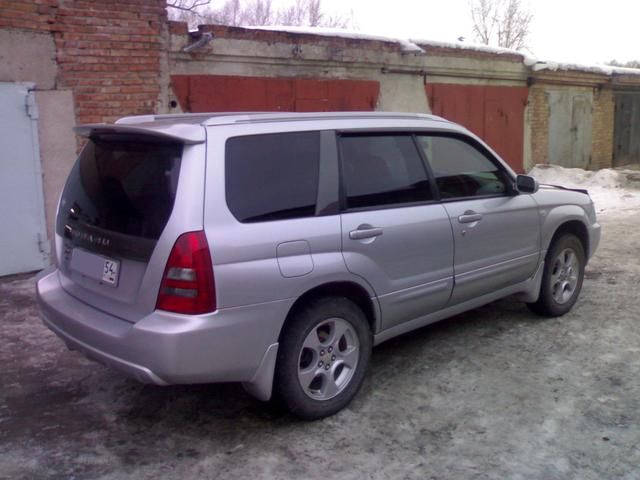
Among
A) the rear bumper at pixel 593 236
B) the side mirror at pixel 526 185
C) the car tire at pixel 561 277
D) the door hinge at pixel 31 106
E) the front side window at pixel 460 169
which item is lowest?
the car tire at pixel 561 277

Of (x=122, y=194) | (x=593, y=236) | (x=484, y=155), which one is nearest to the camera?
(x=122, y=194)

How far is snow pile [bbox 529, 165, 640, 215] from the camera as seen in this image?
1329 centimetres

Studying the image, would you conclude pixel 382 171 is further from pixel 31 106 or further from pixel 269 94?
pixel 269 94

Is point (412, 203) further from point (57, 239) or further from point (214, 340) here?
point (57, 239)

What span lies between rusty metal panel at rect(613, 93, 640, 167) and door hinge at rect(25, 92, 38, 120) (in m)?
15.2

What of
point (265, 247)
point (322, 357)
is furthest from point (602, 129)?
point (265, 247)

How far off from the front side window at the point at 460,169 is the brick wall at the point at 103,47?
4378 mm

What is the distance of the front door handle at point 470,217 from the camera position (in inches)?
177

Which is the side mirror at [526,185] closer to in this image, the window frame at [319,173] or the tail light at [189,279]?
the window frame at [319,173]

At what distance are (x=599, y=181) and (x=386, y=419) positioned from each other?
39.8 feet

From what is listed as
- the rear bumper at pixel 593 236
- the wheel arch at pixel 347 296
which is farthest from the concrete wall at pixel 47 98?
the rear bumper at pixel 593 236

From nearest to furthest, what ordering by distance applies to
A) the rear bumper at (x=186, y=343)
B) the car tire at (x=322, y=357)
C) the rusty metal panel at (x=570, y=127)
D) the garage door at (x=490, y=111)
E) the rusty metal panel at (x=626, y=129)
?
the rear bumper at (x=186, y=343) → the car tire at (x=322, y=357) → the garage door at (x=490, y=111) → the rusty metal panel at (x=570, y=127) → the rusty metal panel at (x=626, y=129)

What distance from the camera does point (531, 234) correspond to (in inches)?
200

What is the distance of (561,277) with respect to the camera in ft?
18.2
